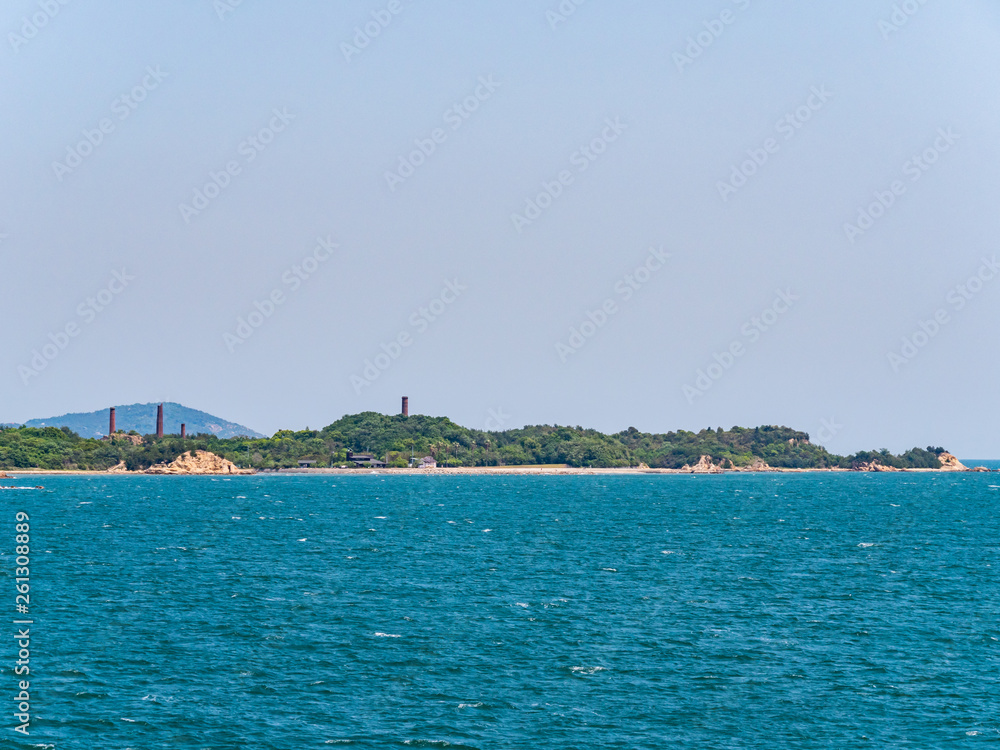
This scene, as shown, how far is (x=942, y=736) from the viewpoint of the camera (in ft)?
124

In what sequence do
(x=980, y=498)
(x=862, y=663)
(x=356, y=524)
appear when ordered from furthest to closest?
(x=980, y=498), (x=356, y=524), (x=862, y=663)

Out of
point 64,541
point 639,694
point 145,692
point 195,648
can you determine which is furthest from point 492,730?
point 64,541

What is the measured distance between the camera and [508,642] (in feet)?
169

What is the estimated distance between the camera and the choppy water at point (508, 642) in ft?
125

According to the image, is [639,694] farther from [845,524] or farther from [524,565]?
[845,524]

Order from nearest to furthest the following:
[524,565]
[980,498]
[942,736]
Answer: [942,736] < [524,565] < [980,498]

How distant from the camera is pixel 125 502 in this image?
16712 cm

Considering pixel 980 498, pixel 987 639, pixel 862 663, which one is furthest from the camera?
pixel 980 498

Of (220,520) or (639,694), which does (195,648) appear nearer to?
(639,694)

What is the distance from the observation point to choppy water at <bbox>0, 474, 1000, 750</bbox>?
3825 cm

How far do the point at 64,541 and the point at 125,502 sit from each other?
240 feet

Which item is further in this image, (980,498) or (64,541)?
(980,498)

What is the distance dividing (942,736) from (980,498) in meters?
178

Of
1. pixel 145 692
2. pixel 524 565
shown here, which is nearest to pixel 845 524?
pixel 524 565
